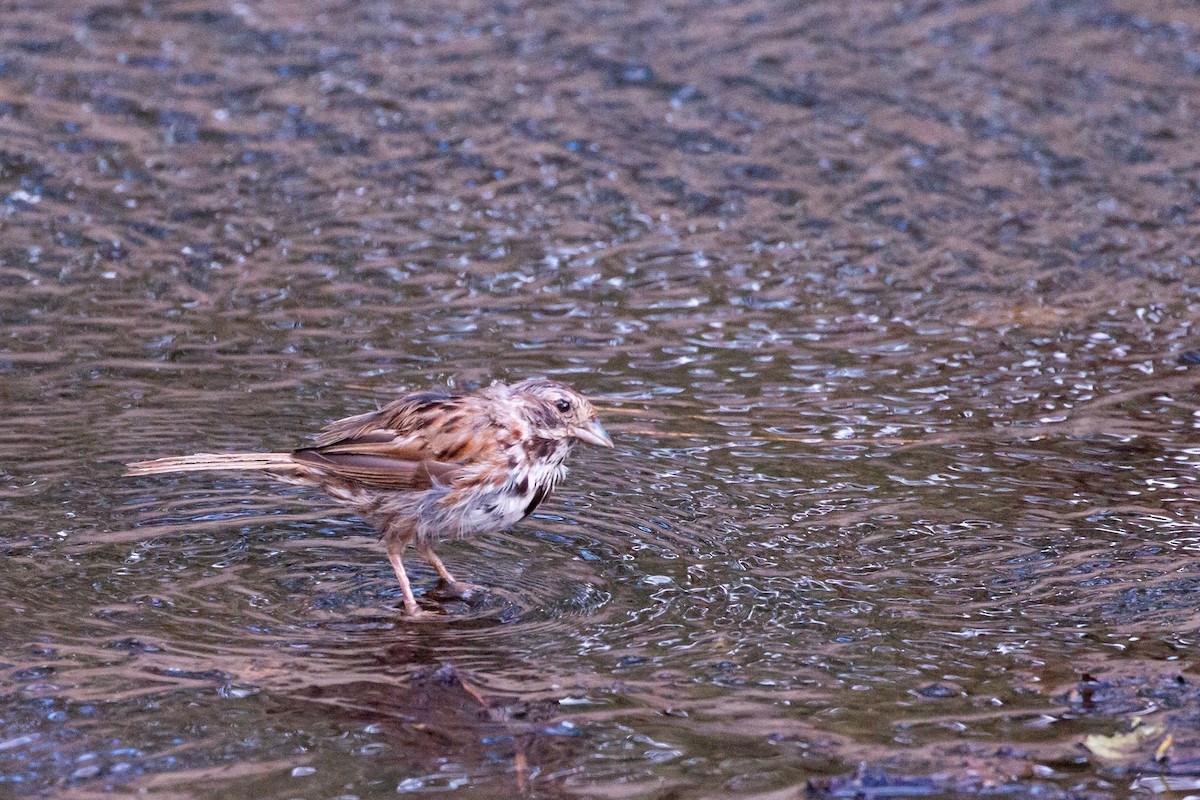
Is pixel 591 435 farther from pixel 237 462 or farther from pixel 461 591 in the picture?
pixel 237 462

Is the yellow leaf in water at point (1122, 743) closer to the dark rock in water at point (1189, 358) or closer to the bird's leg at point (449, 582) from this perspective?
the bird's leg at point (449, 582)

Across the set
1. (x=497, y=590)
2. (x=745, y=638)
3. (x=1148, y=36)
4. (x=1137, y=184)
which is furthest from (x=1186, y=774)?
(x=1148, y=36)

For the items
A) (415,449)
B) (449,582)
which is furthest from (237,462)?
(449,582)

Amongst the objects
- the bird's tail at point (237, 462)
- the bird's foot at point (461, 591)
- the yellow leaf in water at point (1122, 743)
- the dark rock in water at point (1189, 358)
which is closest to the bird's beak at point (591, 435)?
the bird's foot at point (461, 591)

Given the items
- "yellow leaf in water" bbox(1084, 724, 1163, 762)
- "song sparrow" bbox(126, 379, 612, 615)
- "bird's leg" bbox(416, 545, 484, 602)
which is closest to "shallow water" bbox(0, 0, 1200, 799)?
"yellow leaf in water" bbox(1084, 724, 1163, 762)

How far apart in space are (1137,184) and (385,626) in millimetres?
7897

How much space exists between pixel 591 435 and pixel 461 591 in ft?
2.85

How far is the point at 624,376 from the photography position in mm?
8773

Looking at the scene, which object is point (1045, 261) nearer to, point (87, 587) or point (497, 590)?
point (497, 590)

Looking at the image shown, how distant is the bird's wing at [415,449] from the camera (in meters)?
6.55

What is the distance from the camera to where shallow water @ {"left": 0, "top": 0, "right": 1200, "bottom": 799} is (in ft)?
17.8

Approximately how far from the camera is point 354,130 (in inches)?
493

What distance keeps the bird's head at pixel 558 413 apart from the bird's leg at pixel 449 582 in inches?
27.4

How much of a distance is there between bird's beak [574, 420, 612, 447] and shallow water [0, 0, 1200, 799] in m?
0.46
